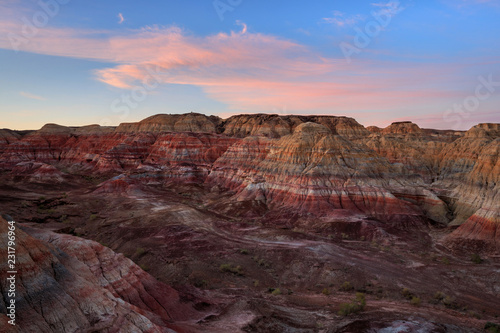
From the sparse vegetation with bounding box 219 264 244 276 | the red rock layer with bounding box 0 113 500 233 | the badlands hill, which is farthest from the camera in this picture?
the red rock layer with bounding box 0 113 500 233

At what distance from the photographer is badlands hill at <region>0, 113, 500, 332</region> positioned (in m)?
18.1

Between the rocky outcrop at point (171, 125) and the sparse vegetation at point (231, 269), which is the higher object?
the rocky outcrop at point (171, 125)

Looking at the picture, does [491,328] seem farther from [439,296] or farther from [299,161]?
[299,161]

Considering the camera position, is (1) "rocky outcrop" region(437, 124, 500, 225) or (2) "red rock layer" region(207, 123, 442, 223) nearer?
(1) "rocky outcrop" region(437, 124, 500, 225)

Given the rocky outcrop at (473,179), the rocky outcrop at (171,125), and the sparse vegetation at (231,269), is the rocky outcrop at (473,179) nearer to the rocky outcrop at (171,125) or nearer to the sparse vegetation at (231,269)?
the sparse vegetation at (231,269)

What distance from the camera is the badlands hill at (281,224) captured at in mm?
18125

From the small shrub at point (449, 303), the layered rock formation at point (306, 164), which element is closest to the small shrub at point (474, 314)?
the small shrub at point (449, 303)

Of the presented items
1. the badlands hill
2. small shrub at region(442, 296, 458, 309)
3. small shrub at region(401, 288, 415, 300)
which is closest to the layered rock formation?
the badlands hill

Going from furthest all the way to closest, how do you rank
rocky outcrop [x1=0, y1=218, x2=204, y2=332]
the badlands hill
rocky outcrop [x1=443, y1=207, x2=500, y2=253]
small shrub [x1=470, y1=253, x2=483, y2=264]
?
1. rocky outcrop [x1=443, y1=207, x2=500, y2=253]
2. small shrub [x1=470, y1=253, x2=483, y2=264]
3. the badlands hill
4. rocky outcrop [x1=0, y1=218, x2=204, y2=332]

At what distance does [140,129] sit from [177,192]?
57.1 m

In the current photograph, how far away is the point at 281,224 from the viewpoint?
47.1 metres

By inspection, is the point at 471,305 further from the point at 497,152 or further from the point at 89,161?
the point at 89,161

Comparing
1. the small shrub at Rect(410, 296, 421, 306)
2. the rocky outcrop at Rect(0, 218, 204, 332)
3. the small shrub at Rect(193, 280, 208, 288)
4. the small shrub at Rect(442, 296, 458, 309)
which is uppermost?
the rocky outcrop at Rect(0, 218, 204, 332)

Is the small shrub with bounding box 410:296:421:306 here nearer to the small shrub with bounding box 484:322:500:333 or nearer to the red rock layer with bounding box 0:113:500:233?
the small shrub with bounding box 484:322:500:333
